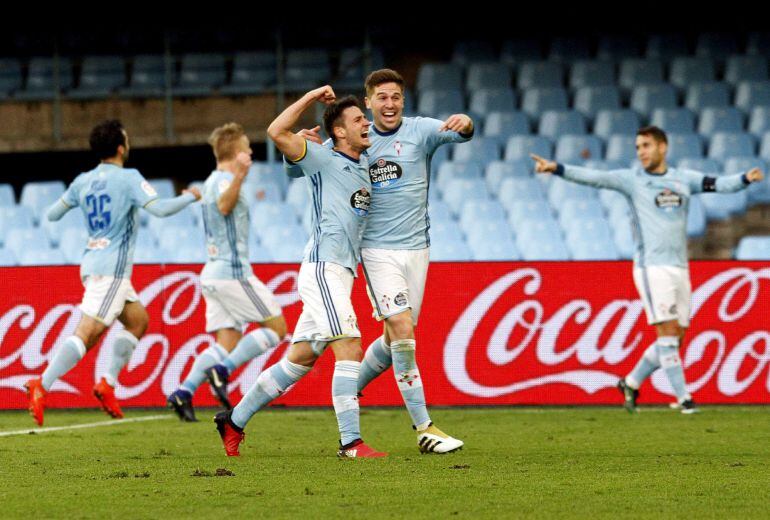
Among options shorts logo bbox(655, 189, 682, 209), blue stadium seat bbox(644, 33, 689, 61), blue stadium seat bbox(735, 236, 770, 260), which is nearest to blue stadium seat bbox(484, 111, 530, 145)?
blue stadium seat bbox(644, 33, 689, 61)

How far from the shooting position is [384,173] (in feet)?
24.3

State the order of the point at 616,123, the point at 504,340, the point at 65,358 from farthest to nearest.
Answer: the point at 616,123 → the point at 504,340 → the point at 65,358

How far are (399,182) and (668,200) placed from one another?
3723 mm

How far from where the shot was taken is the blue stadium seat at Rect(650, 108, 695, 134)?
16.6 metres

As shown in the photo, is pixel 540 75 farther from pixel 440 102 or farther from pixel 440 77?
pixel 440 102

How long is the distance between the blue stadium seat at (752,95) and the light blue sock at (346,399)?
11.3 metres

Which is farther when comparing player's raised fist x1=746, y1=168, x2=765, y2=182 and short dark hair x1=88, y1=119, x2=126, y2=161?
player's raised fist x1=746, y1=168, x2=765, y2=182

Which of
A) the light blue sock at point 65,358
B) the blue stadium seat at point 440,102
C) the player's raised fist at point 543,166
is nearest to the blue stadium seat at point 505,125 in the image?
the blue stadium seat at point 440,102

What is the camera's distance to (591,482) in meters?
5.96

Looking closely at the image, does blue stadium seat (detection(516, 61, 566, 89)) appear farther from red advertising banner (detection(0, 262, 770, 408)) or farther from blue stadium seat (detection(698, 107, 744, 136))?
red advertising banner (detection(0, 262, 770, 408))

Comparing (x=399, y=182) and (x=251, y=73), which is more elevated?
(x=251, y=73)

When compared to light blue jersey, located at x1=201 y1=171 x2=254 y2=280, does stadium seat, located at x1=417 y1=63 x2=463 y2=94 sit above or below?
above

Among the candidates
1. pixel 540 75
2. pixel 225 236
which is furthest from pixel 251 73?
pixel 225 236

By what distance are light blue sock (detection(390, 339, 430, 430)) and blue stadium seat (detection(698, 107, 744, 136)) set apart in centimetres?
1014
